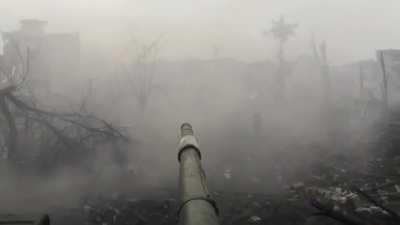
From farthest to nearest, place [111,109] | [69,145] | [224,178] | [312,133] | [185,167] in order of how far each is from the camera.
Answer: [111,109] → [312,133] → [224,178] → [69,145] → [185,167]

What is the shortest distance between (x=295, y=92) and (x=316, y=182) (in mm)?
10426

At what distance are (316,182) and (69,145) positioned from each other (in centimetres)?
516

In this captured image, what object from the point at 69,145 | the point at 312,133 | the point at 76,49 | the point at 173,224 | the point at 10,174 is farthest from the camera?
the point at 76,49

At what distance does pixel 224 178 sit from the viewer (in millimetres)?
9055

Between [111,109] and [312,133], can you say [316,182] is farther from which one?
[111,109]

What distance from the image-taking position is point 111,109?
47.8 feet

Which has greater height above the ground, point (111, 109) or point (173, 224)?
point (111, 109)

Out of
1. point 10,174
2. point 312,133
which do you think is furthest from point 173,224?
point 312,133

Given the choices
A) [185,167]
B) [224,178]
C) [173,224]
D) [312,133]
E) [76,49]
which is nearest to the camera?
[185,167]

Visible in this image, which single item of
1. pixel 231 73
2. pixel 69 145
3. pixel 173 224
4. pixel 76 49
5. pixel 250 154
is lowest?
pixel 173 224

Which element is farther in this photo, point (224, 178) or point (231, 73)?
point (231, 73)

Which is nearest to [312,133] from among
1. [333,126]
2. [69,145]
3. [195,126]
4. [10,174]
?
[333,126]

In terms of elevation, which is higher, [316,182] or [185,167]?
[185,167]

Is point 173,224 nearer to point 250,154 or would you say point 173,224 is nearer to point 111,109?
point 250,154
